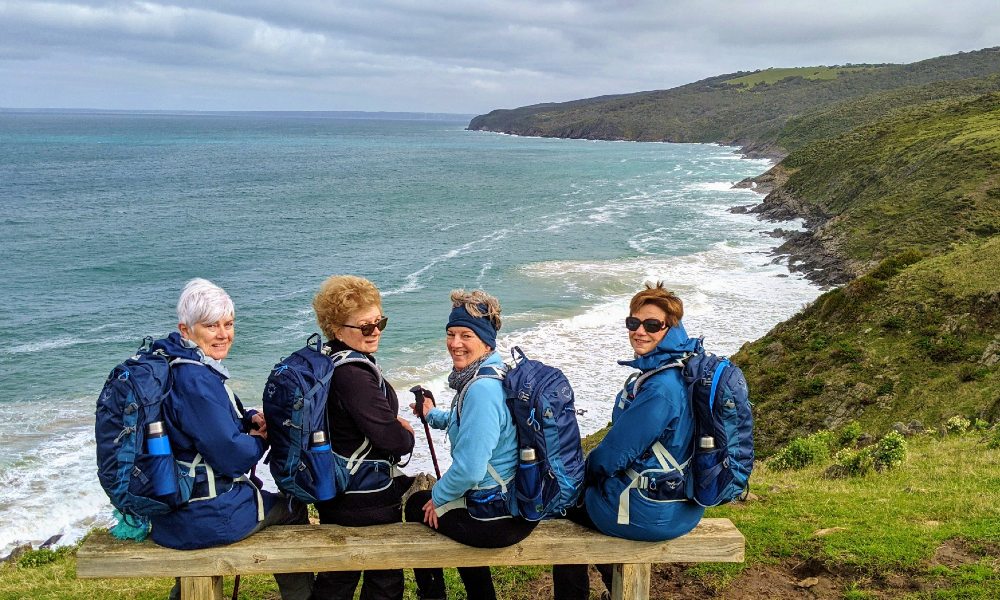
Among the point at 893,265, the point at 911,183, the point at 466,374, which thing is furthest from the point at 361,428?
the point at 911,183

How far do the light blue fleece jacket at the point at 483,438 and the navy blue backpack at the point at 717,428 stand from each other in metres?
1.07

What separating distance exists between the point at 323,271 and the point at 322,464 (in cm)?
4209

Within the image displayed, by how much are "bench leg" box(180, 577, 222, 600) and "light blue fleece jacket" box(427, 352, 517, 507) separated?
165 cm

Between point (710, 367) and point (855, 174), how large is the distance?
2393 inches

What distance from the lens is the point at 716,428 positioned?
441cm

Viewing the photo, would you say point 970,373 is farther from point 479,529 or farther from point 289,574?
point 289,574

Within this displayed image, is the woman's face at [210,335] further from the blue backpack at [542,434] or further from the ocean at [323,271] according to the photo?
the ocean at [323,271]

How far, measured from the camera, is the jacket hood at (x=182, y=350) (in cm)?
425

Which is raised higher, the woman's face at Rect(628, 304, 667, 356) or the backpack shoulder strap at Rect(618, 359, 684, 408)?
the woman's face at Rect(628, 304, 667, 356)

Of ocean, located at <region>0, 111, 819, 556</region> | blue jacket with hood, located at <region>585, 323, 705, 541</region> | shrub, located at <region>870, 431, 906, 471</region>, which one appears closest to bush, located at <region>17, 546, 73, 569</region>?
ocean, located at <region>0, 111, 819, 556</region>

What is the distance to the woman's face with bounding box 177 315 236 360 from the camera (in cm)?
448

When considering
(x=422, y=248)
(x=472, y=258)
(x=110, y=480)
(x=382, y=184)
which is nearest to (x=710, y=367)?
(x=110, y=480)

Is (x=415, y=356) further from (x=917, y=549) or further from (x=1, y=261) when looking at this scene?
(x=1, y=261)

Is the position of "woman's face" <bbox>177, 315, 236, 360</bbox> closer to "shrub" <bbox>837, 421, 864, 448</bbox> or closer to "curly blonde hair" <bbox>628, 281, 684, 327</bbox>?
"curly blonde hair" <bbox>628, 281, 684, 327</bbox>
